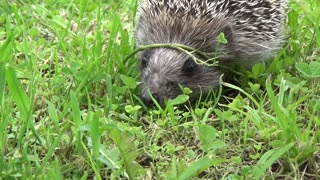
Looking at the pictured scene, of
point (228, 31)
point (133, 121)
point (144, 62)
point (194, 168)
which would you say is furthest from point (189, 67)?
point (194, 168)

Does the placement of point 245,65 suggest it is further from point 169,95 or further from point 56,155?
point 56,155

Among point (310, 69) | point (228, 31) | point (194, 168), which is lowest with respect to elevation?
point (194, 168)

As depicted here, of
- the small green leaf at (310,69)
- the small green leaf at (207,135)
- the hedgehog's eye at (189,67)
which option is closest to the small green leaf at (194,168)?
the small green leaf at (207,135)

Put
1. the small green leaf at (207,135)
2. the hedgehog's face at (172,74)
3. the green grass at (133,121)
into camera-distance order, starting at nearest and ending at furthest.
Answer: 1. the green grass at (133,121)
2. the small green leaf at (207,135)
3. the hedgehog's face at (172,74)

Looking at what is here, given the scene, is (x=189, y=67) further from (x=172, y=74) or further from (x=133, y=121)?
(x=133, y=121)

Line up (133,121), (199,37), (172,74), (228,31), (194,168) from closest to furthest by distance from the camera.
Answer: (194,168) → (133,121) → (172,74) → (199,37) → (228,31)

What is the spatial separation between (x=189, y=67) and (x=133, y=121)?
0.59 meters

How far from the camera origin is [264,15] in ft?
13.5

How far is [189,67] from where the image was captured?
3.71 meters

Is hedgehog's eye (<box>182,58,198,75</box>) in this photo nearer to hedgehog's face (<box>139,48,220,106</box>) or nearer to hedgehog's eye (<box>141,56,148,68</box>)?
hedgehog's face (<box>139,48,220,106</box>)

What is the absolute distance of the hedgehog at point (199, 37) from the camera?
12.0 ft

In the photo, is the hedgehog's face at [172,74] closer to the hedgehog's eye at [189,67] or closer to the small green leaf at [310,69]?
the hedgehog's eye at [189,67]

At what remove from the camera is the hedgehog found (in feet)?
12.0

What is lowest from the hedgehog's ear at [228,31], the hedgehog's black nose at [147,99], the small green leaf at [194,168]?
the small green leaf at [194,168]
